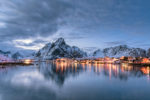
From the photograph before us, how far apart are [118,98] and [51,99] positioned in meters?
6.03

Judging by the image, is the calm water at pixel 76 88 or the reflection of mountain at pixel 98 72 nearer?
the calm water at pixel 76 88

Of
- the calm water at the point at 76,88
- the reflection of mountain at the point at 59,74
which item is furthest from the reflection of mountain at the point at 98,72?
the calm water at the point at 76,88

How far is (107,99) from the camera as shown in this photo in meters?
10.3

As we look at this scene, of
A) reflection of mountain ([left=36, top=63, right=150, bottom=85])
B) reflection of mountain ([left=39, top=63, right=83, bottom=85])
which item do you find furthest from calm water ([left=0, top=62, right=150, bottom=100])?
reflection of mountain ([left=36, top=63, right=150, bottom=85])

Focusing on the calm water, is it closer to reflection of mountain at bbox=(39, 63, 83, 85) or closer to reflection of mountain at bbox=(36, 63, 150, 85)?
reflection of mountain at bbox=(39, 63, 83, 85)

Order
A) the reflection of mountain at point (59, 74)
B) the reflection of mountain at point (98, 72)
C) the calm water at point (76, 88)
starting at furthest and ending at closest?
the reflection of mountain at point (98, 72) < the reflection of mountain at point (59, 74) < the calm water at point (76, 88)

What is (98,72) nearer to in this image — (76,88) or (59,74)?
(59,74)

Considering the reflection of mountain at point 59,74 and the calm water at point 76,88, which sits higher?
the calm water at point 76,88

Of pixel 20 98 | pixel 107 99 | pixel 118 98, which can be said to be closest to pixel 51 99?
pixel 20 98

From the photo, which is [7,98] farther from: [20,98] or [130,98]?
[130,98]

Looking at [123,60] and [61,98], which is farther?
[123,60]

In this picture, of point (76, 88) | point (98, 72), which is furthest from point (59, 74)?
point (76, 88)

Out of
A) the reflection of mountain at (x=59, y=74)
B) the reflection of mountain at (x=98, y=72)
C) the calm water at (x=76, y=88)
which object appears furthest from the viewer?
the reflection of mountain at (x=98, y=72)

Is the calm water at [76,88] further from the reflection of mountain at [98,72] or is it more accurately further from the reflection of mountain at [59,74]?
the reflection of mountain at [98,72]
